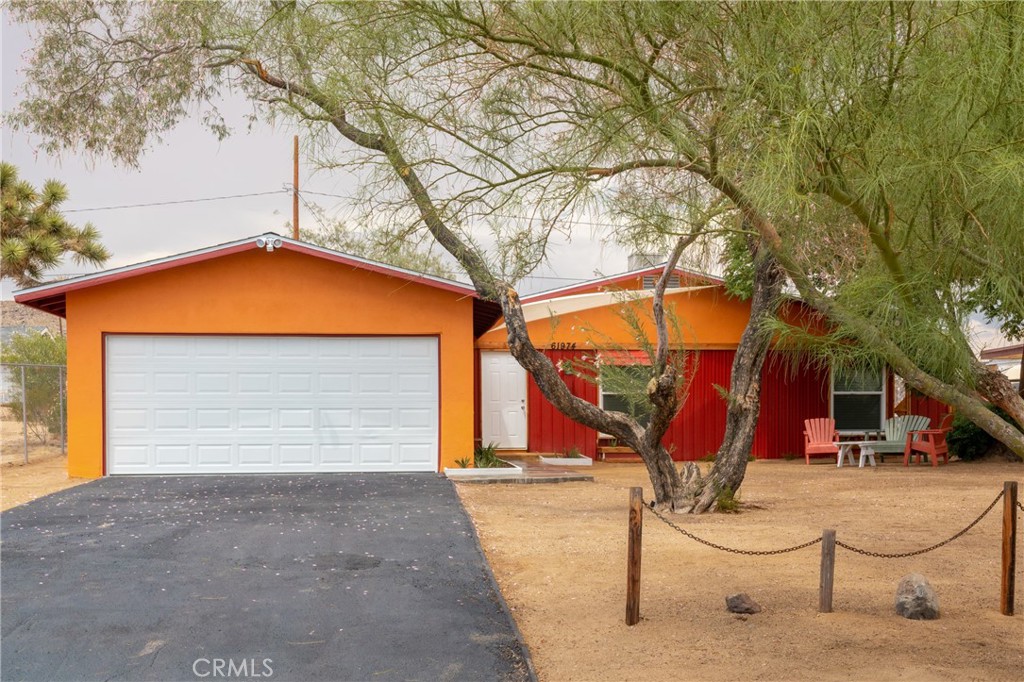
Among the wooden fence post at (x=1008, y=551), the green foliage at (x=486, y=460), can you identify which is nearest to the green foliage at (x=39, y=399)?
the green foliage at (x=486, y=460)

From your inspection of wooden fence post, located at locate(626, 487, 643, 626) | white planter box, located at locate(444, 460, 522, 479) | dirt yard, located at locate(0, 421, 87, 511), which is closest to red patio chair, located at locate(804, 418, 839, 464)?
white planter box, located at locate(444, 460, 522, 479)

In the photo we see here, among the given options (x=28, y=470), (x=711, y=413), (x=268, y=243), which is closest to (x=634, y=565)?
(x=268, y=243)

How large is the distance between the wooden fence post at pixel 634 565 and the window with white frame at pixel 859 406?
1436 centimetres

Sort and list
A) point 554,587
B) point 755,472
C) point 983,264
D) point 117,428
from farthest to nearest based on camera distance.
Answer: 1. point 755,472
2. point 117,428
3. point 554,587
4. point 983,264

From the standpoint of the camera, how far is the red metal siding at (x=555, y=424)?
19.3m

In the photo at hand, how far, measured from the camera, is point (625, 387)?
17.3 meters

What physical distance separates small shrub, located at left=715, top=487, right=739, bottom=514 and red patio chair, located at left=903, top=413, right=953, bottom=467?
7.53 metres

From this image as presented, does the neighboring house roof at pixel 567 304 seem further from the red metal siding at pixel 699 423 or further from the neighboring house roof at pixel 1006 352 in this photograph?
the neighboring house roof at pixel 1006 352

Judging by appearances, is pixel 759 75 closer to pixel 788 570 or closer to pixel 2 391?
pixel 788 570

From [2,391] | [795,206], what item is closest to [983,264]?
[795,206]

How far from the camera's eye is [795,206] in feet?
17.6

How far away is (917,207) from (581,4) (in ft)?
7.10

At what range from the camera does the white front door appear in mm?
19406
